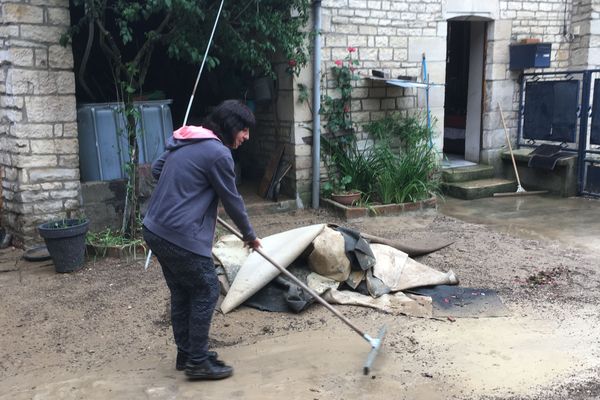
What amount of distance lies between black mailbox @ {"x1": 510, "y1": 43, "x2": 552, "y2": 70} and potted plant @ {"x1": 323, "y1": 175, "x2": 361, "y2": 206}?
11.5 ft

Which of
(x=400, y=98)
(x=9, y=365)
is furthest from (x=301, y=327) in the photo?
(x=400, y=98)

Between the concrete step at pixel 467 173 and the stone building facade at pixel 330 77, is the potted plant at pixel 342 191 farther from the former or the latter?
the concrete step at pixel 467 173

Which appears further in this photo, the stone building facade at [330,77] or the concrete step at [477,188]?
the concrete step at [477,188]

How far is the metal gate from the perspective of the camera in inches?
316

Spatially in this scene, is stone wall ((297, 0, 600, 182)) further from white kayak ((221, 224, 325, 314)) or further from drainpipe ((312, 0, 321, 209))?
white kayak ((221, 224, 325, 314))

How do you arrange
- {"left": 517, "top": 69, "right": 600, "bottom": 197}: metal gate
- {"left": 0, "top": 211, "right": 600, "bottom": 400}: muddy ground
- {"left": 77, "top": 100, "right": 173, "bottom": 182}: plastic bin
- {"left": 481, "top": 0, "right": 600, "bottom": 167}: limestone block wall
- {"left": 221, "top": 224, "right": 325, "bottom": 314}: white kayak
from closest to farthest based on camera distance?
{"left": 0, "top": 211, "right": 600, "bottom": 400}: muddy ground < {"left": 221, "top": 224, "right": 325, "bottom": 314}: white kayak < {"left": 77, "top": 100, "right": 173, "bottom": 182}: plastic bin < {"left": 517, "top": 69, "right": 600, "bottom": 197}: metal gate < {"left": 481, "top": 0, "right": 600, "bottom": 167}: limestone block wall

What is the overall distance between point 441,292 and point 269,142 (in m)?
4.04

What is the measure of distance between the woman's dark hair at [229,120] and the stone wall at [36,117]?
3052 mm

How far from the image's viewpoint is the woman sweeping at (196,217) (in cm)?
305

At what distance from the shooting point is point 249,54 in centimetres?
613

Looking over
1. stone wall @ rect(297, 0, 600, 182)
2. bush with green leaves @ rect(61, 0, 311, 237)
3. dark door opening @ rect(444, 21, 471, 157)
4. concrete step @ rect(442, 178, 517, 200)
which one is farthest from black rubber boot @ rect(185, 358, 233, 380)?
dark door opening @ rect(444, 21, 471, 157)

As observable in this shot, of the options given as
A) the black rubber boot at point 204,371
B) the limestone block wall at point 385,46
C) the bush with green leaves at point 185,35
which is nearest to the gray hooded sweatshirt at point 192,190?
the black rubber boot at point 204,371

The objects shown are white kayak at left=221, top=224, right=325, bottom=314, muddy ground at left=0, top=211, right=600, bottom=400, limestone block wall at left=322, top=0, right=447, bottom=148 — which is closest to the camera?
muddy ground at left=0, top=211, right=600, bottom=400

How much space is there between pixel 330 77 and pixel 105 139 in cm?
287
